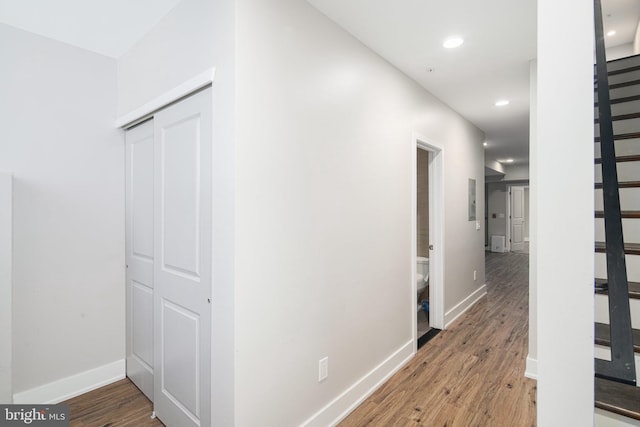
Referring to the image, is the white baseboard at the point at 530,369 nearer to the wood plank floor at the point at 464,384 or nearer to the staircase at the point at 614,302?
the wood plank floor at the point at 464,384

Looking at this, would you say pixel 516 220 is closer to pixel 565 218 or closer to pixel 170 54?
pixel 565 218

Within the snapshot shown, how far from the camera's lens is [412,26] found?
6.82ft

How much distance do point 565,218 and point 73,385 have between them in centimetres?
324

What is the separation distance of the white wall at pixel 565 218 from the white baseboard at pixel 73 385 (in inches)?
116

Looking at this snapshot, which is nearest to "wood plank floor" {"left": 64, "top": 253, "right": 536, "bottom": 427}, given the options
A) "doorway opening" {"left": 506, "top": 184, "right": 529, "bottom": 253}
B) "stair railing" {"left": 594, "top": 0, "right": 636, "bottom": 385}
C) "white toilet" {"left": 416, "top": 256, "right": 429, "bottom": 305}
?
"white toilet" {"left": 416, "top": 256, "right": 429, "bottom": 305}

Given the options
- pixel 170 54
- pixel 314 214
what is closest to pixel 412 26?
pixel 314 214

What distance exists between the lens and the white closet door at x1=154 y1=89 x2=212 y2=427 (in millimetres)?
1675

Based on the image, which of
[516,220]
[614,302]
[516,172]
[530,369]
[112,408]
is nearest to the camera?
[614,302]

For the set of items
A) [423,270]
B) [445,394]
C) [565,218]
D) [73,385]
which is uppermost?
[565,218]

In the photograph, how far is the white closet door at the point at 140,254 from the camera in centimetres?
227

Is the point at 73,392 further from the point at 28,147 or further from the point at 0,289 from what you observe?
the point at 28,147

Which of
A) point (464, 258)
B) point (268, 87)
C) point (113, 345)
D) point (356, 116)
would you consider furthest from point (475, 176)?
point (113, 345)

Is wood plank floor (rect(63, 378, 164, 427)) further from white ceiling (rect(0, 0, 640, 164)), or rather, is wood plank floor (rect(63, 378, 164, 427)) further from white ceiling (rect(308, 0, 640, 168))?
white ceiling (rect(308, 0, 640, 168))

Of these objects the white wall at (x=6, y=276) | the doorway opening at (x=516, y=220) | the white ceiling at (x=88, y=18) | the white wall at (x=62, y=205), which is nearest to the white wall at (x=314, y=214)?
the white ceiling at (x=88, y=18)
